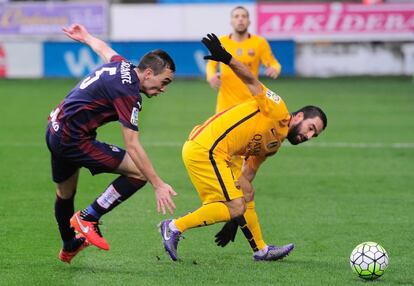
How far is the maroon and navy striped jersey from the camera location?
25.9 feet

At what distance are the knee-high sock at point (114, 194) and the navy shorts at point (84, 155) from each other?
0.17 metres

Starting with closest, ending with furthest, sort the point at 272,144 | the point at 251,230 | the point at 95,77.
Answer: the point at 95,77, the point at 272,144, the point at 251,230

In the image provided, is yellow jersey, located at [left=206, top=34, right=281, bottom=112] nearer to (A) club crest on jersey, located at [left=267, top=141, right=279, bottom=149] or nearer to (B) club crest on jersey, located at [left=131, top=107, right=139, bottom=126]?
(A) club crest on jersey, located at [left=267, top=141, right=279, bottom=149]

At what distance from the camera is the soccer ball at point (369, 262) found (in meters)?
7.96

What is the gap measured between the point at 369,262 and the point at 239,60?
536 centimetres

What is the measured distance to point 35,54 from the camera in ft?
107

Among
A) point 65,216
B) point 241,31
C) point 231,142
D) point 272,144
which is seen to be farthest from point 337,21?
point 65,216

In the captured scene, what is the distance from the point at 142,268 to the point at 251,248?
1305 millimetres

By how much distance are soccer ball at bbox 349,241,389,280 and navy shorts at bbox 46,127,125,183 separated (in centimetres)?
214

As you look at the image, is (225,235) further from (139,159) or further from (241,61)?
(241,61)

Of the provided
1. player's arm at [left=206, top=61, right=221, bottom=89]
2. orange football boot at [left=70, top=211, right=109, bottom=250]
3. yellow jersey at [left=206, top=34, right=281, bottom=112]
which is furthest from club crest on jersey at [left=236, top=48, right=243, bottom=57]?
orange football boot at [left=70, top=211, right=109, bottom=250]

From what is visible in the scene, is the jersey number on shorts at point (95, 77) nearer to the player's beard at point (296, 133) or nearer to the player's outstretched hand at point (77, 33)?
the player's outstretched hand at point (77, 33)

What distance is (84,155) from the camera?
8.17 meters

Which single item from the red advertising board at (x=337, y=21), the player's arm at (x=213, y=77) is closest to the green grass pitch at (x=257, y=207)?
the player's arm at (x=213, y=77)
